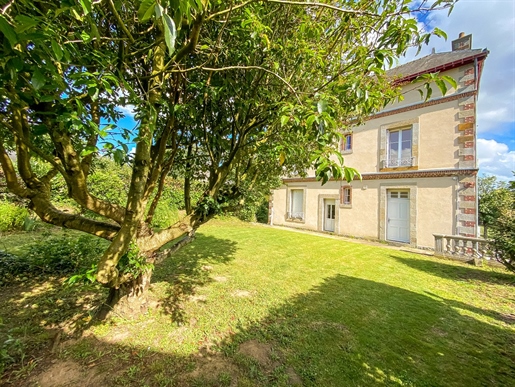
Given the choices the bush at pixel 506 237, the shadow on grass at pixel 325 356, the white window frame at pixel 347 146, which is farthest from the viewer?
the white window frame at pixel 347 146

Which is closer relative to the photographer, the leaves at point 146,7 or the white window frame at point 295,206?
the leaves at point 146,7

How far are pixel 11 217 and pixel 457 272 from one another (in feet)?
45.1

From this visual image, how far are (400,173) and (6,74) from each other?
11.4 metres

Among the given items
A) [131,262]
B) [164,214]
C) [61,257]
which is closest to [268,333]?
[131,262]

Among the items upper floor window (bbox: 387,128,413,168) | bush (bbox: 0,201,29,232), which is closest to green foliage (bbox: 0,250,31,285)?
bush (bbox: 0,201,29,232)

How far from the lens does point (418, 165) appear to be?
9133mm

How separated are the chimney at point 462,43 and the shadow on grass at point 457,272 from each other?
30.5 feet

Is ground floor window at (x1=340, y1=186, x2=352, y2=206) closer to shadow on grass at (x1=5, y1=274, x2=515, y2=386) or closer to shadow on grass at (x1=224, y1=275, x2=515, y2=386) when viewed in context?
shadow on grass at (x1=224, y1=275, x2=515, y2=386)

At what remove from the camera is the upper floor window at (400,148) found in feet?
31.3

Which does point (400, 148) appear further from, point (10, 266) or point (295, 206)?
point (10, 266)

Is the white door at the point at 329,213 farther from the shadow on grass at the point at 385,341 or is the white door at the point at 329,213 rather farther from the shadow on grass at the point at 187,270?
the shadow on grass at the point at 385,341

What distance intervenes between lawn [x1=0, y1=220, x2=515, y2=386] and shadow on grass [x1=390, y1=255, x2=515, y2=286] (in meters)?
0.35

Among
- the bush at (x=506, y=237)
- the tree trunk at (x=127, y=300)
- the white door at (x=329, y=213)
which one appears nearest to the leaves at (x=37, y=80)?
the tree trunk at (x=127, y=300)

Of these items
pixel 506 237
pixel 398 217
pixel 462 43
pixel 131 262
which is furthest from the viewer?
pixel 398 217
